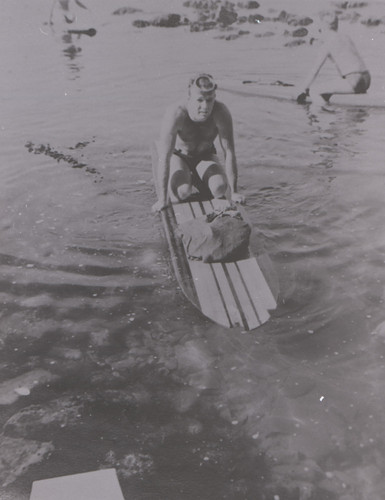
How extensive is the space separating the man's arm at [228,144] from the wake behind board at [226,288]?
50cm

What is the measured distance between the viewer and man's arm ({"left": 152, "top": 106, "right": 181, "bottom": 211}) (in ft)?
9.77

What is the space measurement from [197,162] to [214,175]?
0.14 metres

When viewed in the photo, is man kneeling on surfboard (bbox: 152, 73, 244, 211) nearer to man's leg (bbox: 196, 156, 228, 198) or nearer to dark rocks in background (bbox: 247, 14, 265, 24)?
man's leg (bbox: 196, 156, 228, 198)

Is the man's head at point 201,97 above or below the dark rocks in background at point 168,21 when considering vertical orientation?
below

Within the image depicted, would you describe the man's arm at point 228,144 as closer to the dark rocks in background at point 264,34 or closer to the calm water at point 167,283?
the calm water at point 167,283

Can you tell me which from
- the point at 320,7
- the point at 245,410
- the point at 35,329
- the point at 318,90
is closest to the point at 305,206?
the point at 318,90

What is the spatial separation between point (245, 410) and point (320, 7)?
211cm

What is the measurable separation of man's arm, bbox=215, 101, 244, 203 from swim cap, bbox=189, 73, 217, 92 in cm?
13

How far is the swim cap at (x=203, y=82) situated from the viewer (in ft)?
9.34

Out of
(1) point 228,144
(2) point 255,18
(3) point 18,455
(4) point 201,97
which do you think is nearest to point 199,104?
(4) point 201,97

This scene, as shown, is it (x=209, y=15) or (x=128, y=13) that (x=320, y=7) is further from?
(x=128, y=13)

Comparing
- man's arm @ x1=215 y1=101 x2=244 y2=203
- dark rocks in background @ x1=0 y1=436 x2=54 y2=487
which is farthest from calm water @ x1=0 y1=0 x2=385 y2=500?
man's arm @ x1=215 y1=101 x2=244 y2=203

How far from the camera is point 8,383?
7.73 feet

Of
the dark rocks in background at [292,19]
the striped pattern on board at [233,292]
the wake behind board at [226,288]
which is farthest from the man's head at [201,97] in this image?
the striped pattern on board at [233,292]
